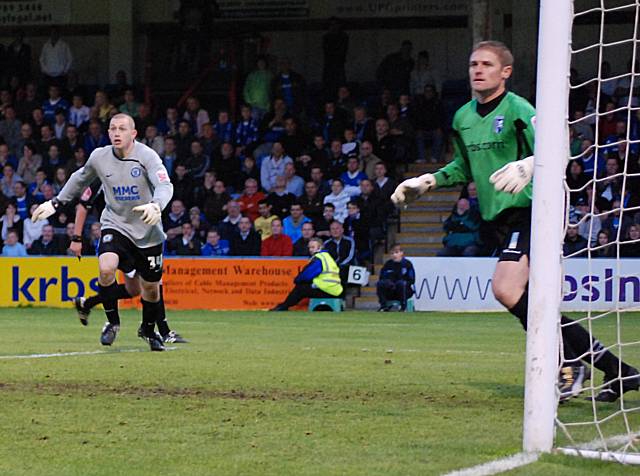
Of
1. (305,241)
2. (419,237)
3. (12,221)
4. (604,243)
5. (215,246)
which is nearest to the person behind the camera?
(604,243)

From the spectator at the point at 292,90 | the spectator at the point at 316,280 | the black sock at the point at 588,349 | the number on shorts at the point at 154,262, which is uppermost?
the spectator at the point at 292,90

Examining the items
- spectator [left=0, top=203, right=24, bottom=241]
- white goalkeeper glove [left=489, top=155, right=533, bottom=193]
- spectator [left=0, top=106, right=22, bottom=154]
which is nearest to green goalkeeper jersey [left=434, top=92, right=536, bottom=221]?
white goalkeeper glove [left=489, top=155, right=533, bottom=193]

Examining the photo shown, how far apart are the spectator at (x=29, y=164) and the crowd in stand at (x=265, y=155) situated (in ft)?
0.09

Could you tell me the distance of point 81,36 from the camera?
114ft

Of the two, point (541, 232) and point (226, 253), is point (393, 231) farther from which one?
point (541, 232)

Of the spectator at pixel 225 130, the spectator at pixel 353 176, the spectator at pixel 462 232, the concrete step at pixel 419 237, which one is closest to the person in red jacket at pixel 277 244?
the spectator at pixel 353 176

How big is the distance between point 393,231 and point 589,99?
4923 mm

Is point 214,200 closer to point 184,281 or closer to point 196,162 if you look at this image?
point 196,162

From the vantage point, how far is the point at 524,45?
92.9 feet

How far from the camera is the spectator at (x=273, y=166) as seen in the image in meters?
26.0

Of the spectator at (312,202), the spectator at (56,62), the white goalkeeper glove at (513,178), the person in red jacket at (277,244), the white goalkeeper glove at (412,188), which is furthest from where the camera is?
the spectator at (56,62)

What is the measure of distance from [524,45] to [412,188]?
20668mm

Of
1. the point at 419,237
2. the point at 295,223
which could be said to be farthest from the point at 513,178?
the point at 419,237

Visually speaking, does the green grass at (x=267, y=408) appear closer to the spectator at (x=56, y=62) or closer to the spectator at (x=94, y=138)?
the spectator at (x=94, y=138)
